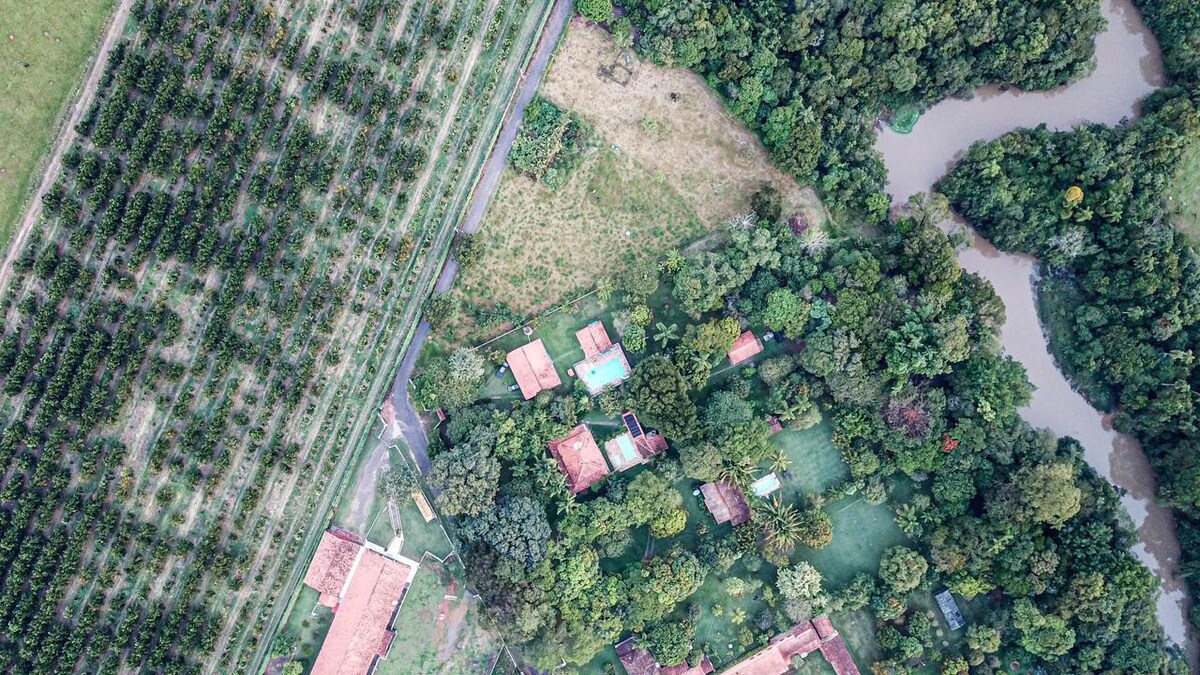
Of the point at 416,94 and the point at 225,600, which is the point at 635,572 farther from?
the point at 416,94

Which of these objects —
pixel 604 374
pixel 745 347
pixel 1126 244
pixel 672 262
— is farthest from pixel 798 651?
pixel 1126 244

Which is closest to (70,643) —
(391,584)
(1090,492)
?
(391,584)

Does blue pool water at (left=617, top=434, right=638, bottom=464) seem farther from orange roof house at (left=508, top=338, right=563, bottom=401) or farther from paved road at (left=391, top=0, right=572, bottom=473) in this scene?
paved road at (left=391, top=0, right=572, bottom=473)

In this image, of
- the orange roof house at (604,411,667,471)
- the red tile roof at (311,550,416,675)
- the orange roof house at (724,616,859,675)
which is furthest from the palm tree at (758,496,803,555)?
the red tile roof at (311,550,416,675)

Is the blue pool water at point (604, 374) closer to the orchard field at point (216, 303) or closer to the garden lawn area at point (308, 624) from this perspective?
the orchard field at point (216, 303)

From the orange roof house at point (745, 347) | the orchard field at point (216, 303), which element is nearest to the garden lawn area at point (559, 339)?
the orchard field at point (216, 303)

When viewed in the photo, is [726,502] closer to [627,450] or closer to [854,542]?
[627,450]
